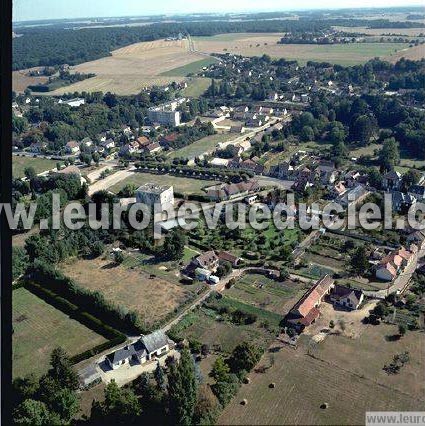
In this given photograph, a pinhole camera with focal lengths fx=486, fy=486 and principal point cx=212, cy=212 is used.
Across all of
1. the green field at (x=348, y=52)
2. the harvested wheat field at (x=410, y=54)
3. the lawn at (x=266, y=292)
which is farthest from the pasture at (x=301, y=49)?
the lawn at (x=266, y=292)

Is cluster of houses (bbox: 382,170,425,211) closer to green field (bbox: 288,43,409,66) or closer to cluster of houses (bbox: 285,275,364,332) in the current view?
cluster of houses (bbox: 285,275,364,332)

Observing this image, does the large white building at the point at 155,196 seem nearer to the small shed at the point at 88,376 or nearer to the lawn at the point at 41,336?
the lawn at the point at 41,336

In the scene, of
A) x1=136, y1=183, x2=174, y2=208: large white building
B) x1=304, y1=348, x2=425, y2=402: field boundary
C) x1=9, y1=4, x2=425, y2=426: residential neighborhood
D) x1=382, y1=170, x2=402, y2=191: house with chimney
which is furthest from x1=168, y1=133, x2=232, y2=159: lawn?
x1=304, y1=348, x2=425, y2=402: field boundary

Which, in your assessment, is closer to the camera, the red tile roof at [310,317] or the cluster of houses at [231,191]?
the red tile roof at [310,317]

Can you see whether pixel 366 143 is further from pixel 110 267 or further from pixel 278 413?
pixel 278 413

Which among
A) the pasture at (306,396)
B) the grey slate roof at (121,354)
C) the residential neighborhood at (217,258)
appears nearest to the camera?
the pasture at (306,396)
